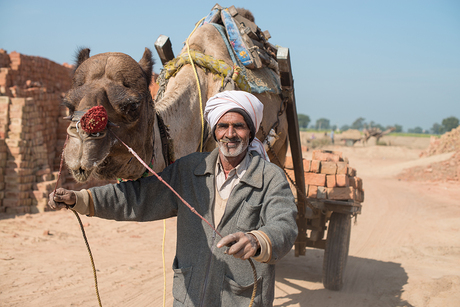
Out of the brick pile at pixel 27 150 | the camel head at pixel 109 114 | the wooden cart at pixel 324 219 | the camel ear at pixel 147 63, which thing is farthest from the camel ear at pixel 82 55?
the brick pile at pixel 27 150

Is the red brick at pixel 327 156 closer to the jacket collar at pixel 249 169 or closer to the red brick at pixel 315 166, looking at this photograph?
the red brick at pixel 315 166

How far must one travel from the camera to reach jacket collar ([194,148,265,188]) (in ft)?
6.80

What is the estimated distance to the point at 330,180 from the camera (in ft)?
18.0

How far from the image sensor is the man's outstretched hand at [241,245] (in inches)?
59.2

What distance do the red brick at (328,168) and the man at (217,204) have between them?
139 inches

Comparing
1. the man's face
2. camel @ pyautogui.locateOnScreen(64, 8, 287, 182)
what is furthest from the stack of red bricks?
the man's face

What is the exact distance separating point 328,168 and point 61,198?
173 inches

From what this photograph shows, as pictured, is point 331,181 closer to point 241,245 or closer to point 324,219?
point 324,219

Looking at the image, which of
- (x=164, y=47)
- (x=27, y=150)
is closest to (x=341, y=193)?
(x=164, y=47)

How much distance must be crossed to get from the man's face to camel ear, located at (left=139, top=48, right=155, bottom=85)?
590 millimetres

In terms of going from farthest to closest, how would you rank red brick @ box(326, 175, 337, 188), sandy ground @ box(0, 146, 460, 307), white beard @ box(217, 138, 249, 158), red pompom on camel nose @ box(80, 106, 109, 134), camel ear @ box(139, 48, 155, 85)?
red brick @ box(326, 175, 337, 188) < sandy ground @ box(0, 146, 460, 307) < camel ear @ box(139, 48, 155, 85) < white beard @ box(217, 138, 249, 158) < red pompom on camel nose @ box(80, 106, 109, 134)

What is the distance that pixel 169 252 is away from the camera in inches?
257

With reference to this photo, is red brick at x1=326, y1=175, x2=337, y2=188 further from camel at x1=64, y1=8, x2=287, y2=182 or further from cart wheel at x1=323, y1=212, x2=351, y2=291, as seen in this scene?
camel at x1=64, y1=8, x2=287, y2=182

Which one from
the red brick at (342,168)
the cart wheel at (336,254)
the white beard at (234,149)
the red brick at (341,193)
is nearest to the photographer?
the white beard at (234,149)
